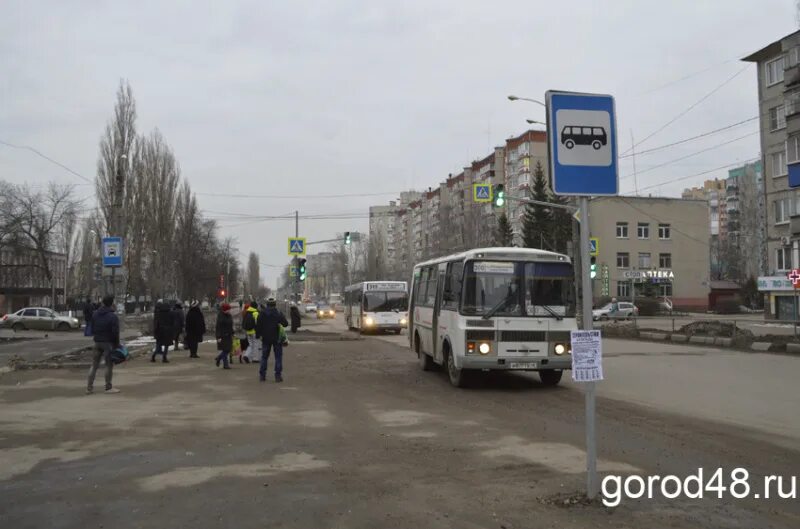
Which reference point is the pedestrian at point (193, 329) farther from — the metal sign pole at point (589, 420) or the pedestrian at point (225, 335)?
the metal sign pole at point (589, 420)

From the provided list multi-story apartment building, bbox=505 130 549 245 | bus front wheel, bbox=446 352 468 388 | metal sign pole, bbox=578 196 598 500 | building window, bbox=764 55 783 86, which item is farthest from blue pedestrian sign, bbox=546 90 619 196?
multi-story apartment building, bbox=505 130 549 245

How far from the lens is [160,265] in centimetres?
5172

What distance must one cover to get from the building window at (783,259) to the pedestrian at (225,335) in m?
43.0

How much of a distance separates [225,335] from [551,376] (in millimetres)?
8579

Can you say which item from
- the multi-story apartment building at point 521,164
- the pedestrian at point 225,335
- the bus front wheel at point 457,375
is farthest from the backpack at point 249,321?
the multi-story apartment building at point 521,164

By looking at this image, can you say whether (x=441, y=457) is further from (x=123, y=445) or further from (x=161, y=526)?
(x=123, y=445)

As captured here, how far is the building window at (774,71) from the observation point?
47312 millimetres

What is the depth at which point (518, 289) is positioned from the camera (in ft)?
42.0

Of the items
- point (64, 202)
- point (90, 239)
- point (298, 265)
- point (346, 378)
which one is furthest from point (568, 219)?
point (90, 239)

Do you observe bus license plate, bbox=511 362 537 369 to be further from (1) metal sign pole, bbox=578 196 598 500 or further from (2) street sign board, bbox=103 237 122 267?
(2) street sign board, bbox=103 237 122 267

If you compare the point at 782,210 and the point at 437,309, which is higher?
the point at 782,210

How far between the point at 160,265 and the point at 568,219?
127ft

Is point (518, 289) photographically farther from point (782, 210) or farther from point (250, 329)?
point (782, 210)

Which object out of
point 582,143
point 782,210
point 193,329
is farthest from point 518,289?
point 782,210
